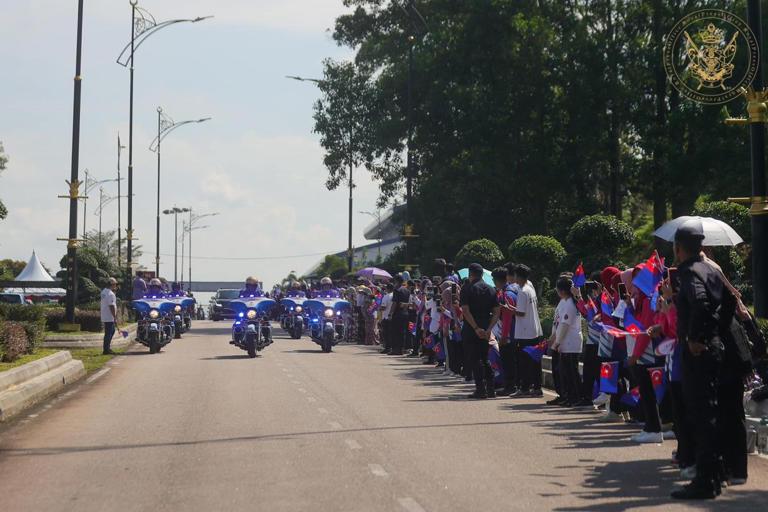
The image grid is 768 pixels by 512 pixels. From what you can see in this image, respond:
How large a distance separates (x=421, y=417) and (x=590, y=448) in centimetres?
319

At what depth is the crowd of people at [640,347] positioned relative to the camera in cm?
915

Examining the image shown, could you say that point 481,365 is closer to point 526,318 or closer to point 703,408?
point 526,318

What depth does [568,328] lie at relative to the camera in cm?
1639

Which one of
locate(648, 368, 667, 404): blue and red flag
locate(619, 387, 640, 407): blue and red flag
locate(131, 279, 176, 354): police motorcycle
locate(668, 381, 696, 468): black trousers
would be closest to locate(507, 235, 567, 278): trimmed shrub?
locate(131, 279, 176, 354): police motorcycle

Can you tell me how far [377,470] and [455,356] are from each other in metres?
12.9

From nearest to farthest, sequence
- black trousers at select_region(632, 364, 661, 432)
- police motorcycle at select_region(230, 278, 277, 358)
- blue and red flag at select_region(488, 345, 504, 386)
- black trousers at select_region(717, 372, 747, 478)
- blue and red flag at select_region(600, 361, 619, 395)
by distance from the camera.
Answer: black trousers at select_region(717, 372, 747, 478), black trousers at select_region(632, 364, 661, 432), blue and red flag at select_region(600, 361, 619, 395), blue and red flag at select_region(488, 345, 504, 386), police motorcycle at select_region(230, 278, 277, 358)

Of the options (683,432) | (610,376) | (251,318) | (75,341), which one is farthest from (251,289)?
(683,432)

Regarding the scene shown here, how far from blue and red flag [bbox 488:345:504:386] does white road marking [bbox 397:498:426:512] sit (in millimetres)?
9545

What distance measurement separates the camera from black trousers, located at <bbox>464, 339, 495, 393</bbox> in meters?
17.8

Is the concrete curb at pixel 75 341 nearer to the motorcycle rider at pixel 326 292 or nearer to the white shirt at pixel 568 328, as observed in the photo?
the motorcycle rider at pixel 326 292

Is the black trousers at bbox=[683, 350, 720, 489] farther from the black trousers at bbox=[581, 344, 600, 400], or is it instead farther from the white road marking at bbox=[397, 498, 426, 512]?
the black trousers at bbox=[581, 344, 600, 400]

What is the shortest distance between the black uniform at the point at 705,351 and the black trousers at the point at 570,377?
7286mm

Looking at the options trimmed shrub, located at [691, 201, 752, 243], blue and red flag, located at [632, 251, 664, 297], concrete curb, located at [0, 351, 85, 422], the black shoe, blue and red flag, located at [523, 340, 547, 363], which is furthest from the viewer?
trimmed shrub, located at [691, 201, 752, 243]

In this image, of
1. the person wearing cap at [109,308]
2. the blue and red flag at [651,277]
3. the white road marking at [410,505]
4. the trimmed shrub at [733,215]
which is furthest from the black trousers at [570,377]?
the trimmed shrub at [733,215]
